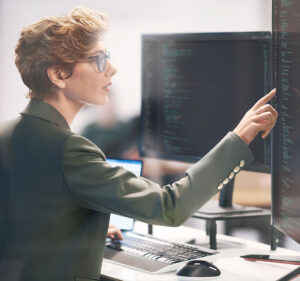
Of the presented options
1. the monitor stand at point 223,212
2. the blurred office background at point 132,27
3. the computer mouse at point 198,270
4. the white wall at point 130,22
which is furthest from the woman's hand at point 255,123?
the white wall at point 130,22

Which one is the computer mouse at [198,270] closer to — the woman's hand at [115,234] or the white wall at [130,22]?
the woman's hand at [115,234]

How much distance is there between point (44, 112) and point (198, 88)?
682 mm

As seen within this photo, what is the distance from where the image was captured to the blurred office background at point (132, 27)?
226 centimetres

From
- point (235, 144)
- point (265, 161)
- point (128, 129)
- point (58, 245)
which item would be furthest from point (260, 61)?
point (128, 129)

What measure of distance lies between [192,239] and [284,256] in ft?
1.24

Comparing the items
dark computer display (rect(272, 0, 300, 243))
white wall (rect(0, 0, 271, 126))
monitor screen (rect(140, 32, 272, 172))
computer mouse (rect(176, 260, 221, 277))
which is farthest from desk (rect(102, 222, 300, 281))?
white wall (rect(0, 0, 271, 126))

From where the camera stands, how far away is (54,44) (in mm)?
1231

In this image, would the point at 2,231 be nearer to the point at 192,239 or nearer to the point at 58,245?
the point at 58,245

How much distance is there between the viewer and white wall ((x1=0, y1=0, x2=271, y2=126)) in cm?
228

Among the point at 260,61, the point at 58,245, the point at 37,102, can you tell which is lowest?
the point at 58,245

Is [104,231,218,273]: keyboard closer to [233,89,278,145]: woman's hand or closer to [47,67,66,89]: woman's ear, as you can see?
[233,89,278,145]: woman's hand

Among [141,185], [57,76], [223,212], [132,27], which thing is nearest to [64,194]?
[141,185]

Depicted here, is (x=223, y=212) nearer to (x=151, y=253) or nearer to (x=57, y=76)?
(x=151, y=253)

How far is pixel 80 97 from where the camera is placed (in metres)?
1.28
